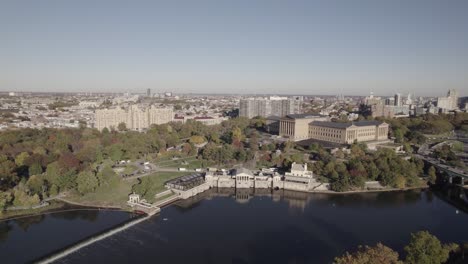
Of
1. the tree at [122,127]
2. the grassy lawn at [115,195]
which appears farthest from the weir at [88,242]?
the tree at [122,127]

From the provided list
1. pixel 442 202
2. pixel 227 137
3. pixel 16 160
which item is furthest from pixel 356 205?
pixel 16 160

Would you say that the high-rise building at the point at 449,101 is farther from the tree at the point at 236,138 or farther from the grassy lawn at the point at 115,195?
the grassy lawn at the point at 115,195

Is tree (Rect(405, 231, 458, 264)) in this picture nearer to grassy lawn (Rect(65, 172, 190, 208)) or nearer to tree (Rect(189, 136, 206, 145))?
grassy lawn (Rect(65, 172, 190, 208))

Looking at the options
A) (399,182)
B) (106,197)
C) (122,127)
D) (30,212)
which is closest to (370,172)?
(399,182)

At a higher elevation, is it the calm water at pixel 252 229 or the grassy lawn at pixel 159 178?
the grassy lawn at pixel 159 178

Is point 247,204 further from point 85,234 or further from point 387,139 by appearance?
point 387,139

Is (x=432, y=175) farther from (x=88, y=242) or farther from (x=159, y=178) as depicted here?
(x=88, y=242)
